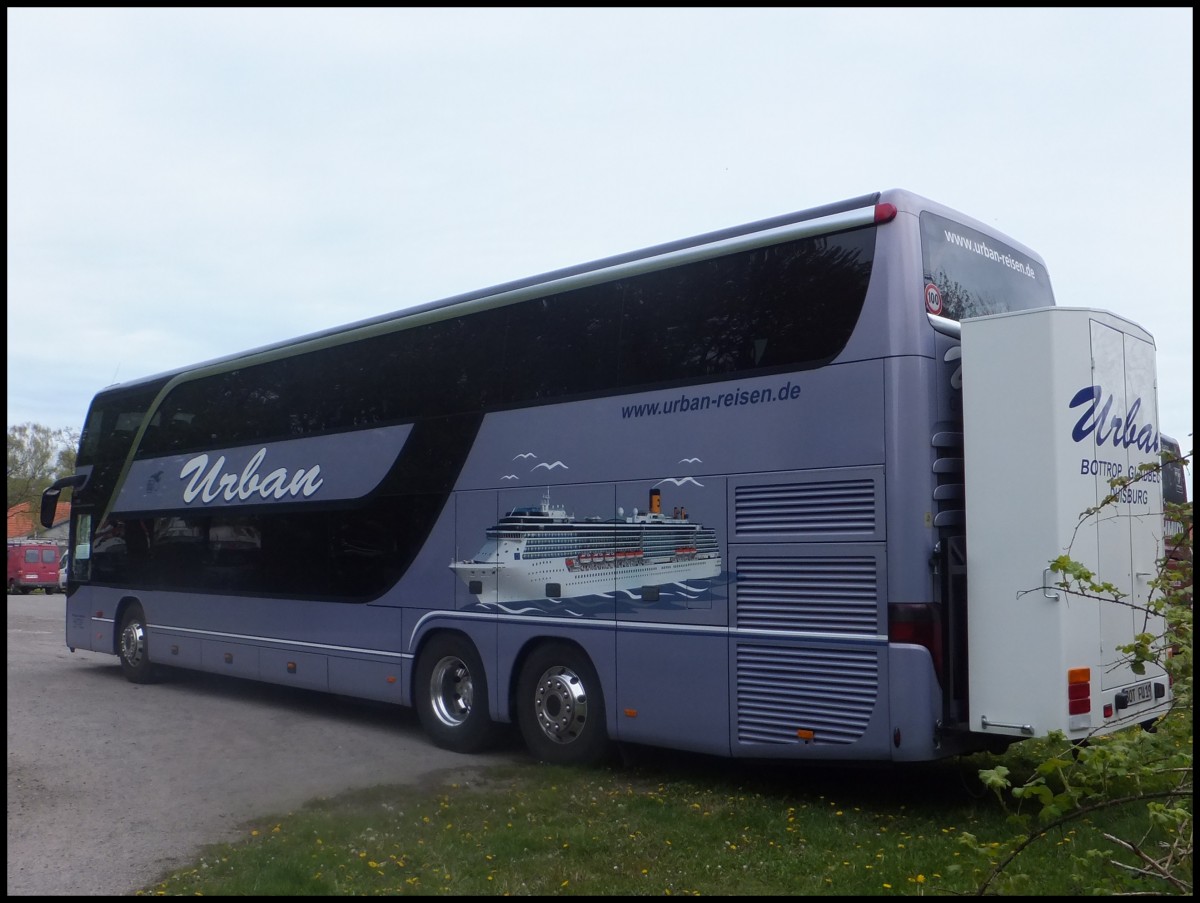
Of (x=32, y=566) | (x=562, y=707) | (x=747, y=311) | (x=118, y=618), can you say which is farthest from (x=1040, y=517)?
(x=32, y=566)

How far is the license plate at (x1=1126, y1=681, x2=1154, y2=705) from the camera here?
7730 mm

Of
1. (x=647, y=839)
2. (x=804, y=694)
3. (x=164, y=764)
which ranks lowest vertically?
(x=164, y=764)

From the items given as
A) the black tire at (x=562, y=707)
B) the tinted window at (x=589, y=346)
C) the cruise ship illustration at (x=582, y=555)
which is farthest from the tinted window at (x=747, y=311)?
the black tire at (x=562, y=707)

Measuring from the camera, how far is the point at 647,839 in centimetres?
706

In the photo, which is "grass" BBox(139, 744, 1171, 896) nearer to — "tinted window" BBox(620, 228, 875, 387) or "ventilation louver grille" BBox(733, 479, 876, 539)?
"ventilation louver grille" BBox(733, 479, 876, 539)

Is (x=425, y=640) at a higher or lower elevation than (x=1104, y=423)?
lower

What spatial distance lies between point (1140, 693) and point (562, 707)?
4.43 m

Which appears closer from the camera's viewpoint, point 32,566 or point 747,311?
point 747,311

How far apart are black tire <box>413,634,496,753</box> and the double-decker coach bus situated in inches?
1.1

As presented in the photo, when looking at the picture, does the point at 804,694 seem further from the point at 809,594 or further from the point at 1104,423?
the point at 1104,423

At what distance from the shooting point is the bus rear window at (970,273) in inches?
309

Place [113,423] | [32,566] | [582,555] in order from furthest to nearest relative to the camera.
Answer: [32,566]
[113,423]
[582,555]

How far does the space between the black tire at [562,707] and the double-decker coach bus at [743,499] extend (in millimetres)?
24

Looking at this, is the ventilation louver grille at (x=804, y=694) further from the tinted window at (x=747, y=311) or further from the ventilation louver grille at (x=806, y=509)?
the tinted window at (x=747, y=311)
